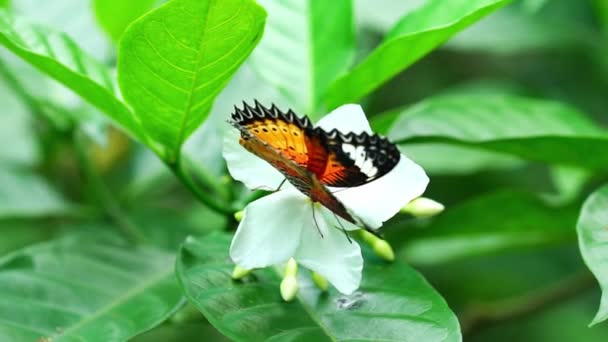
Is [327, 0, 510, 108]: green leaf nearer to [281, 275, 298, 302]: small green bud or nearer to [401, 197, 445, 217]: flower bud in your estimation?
[401, 197, 445, 217]: flower bud

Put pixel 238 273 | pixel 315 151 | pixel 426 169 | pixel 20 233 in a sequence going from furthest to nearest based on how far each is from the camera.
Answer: pixel 20 233, pixel 426 169, pixel 238 273, pixel 315 151

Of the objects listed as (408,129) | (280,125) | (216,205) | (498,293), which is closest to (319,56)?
(408,129)

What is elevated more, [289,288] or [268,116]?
[268,116]

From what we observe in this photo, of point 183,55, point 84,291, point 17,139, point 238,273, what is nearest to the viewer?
point 183,55

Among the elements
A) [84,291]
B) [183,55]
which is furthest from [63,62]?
[84,291]

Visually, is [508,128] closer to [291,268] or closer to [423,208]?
[423,208]

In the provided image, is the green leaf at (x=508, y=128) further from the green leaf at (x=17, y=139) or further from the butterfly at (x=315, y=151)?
the green leaf at (x=17, y=139)

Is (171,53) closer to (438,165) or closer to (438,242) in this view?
(438,165)
